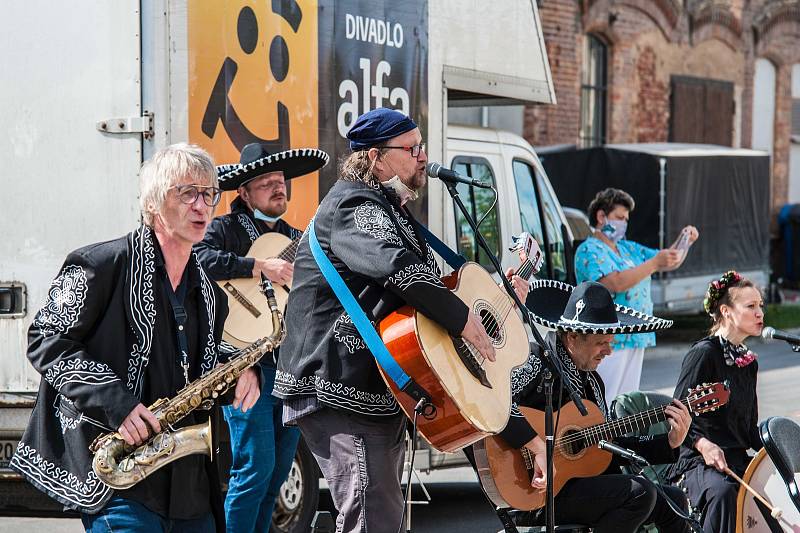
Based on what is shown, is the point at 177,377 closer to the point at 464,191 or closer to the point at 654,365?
the point at 464,191

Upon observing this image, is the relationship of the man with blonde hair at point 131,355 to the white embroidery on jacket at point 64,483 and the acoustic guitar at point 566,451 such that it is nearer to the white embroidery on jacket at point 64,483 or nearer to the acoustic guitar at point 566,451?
the white embroidery on jacket at point 64,483

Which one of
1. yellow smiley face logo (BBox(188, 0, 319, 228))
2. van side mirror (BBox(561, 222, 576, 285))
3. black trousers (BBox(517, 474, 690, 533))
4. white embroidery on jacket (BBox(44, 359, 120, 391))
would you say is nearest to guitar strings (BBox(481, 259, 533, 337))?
black trousers (BBox(517, 474, 690, 533))

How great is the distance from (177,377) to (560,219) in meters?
5.13

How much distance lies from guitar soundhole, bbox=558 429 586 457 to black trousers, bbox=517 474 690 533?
0.13 meters

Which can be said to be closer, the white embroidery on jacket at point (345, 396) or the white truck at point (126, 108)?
the white embroidery on jacket at point (345, 396)

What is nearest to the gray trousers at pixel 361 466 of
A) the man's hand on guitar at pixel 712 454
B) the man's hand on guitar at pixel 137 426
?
the man's hand on guitar at pixel 137 426

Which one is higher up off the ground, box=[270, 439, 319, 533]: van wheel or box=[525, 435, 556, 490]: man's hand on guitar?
box=[525, 435, 556, 490]: man's hand on guitar

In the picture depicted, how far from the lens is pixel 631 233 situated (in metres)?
17.4

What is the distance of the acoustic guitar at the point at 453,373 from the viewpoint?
4.05m

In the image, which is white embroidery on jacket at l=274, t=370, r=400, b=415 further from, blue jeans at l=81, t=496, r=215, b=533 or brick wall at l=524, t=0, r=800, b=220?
brick wall at l=524, t=0, r=800, b=220

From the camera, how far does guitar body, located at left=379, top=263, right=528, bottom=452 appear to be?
13.3 feet

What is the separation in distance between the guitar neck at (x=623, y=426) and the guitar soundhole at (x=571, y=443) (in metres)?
0.03

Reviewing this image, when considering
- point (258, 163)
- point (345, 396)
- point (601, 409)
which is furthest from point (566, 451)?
point (258, 163)

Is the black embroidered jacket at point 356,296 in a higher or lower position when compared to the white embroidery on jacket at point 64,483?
higher
